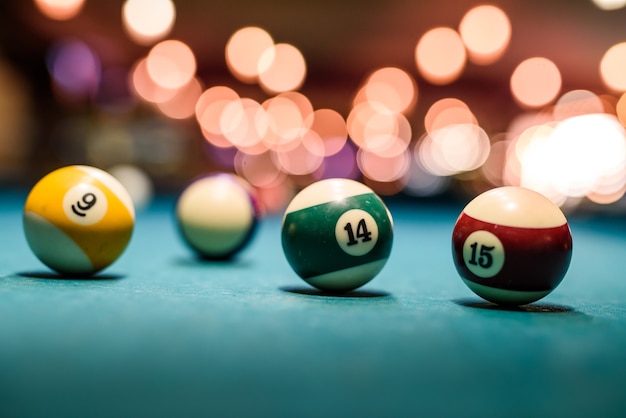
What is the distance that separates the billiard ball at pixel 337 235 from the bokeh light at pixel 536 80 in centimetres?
1331

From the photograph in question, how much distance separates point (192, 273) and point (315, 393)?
325 centimetres

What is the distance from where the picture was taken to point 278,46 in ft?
58.6

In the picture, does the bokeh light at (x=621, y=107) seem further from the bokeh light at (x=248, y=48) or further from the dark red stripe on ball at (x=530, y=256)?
the dark red stripe on ball at (x=530, y=256)

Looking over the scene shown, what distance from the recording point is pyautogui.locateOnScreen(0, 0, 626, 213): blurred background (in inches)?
593

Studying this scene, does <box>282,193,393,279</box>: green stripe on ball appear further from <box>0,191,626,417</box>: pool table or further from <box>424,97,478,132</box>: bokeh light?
<box>424,97,478,132</box>: bokeh light

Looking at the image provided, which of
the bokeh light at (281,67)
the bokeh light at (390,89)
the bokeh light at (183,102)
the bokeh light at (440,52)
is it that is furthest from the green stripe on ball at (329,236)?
the bokeh light at (183,102)

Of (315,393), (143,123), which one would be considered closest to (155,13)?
(315,393)

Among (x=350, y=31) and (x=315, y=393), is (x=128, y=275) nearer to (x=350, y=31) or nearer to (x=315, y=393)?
(x=315, y=393)

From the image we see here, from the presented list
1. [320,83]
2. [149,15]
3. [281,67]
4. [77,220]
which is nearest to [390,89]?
[320,83]

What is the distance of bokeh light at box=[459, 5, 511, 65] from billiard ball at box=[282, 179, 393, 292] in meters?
7.63

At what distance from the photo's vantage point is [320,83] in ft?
87.5

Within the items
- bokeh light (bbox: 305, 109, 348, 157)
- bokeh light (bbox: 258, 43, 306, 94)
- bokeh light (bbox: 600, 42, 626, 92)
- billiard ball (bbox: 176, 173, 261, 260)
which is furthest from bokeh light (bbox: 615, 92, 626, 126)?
billiard ball (bbox: 176, 173, 261, 260)

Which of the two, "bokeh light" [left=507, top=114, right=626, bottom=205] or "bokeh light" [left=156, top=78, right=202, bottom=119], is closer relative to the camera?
"bokeh light" [left=507, top=114, right=626, bottom=205]

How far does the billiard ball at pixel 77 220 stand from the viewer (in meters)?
4.82
